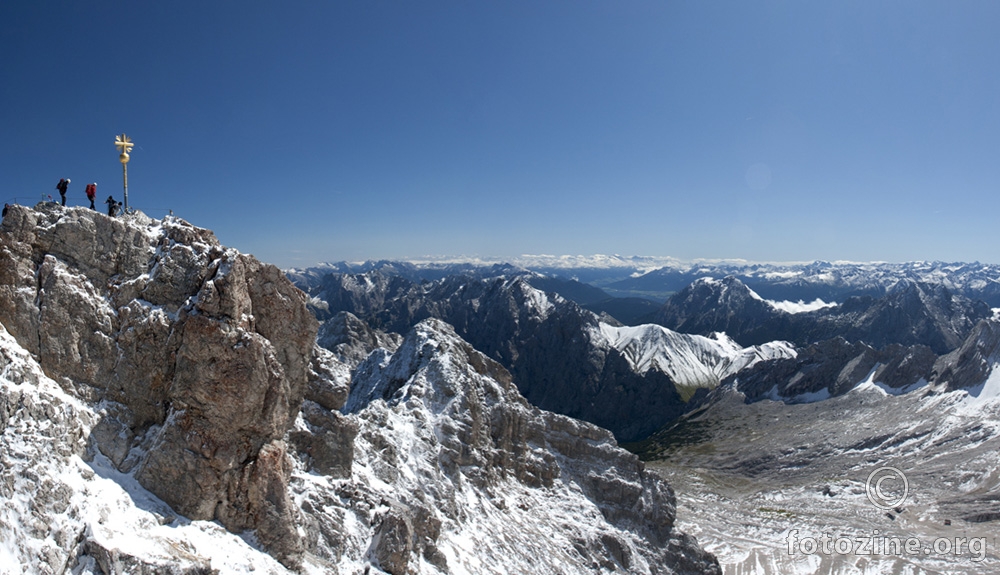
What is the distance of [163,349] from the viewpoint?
33281 mm

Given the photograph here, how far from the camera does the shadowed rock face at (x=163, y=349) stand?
30.5 meters

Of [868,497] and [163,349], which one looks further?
[868,497]

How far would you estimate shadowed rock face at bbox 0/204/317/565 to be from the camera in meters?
30.5

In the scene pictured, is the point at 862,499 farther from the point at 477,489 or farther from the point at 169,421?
the point at 169,421

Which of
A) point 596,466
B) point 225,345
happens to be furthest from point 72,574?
point 596,466

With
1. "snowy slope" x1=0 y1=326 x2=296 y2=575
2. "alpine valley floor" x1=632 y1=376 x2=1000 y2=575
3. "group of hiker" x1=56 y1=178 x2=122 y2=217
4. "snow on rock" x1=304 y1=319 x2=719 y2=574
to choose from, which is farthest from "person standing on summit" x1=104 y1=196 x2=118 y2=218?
"alpine valley floor" x1=632 y1=376 x2=1000 y2=575

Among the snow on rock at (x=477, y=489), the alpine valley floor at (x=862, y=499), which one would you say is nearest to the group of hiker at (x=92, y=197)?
the snow on rock at (x=477, y=489)

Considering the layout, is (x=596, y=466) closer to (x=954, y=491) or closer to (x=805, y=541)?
(x=805, y=541)

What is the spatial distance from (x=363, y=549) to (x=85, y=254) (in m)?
30.9

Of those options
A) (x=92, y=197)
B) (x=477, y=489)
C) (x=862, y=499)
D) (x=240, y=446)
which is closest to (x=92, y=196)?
(x=92, y=197)

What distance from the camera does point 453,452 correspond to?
70625mm

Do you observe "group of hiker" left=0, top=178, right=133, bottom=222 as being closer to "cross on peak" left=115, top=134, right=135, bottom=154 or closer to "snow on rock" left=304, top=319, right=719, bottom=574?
"cross on peak" left=115, top=134, right=135, bottom=154

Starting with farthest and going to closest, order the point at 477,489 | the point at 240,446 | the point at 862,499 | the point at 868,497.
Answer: the point at 868,497
the point at 862,499
the point at 477,489
the point at 240,446

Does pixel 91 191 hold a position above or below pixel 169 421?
above
